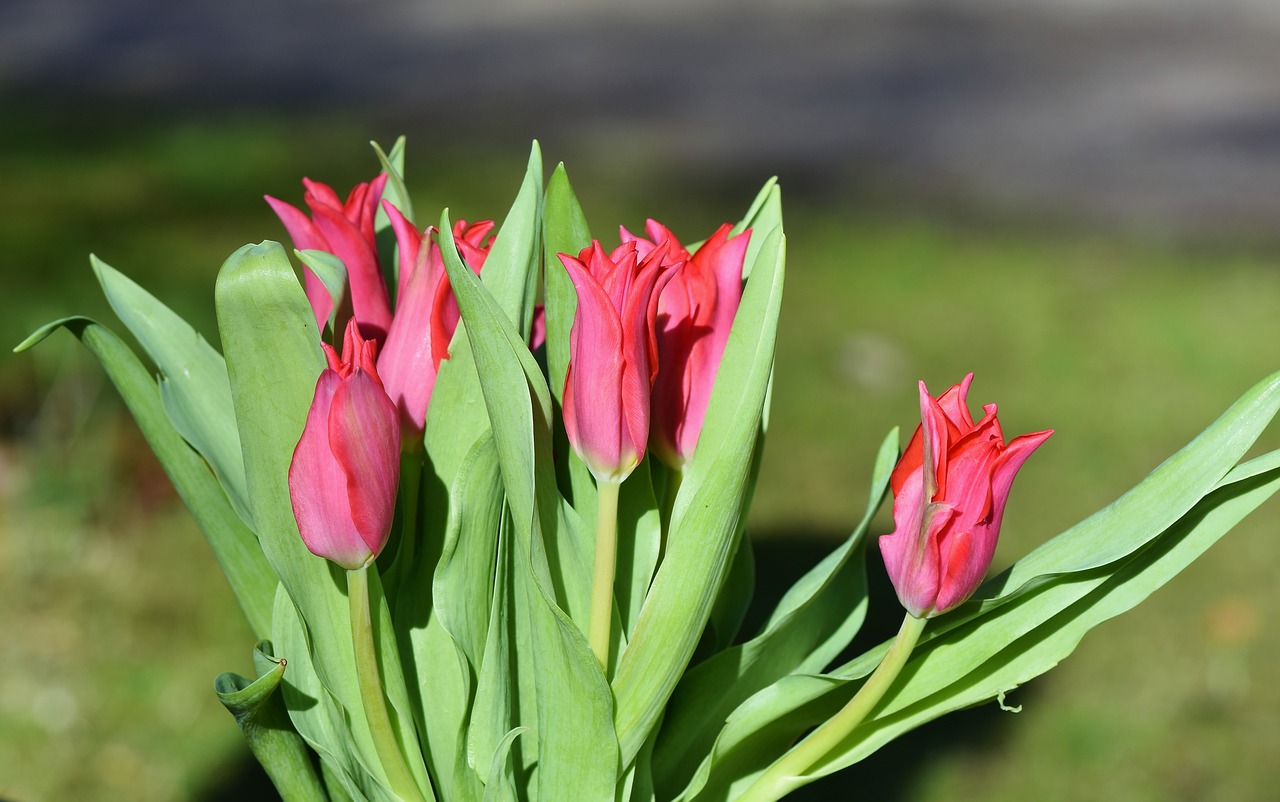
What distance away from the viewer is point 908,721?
630mm

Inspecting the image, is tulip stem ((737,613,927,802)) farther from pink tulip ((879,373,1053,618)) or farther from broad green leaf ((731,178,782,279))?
broad green leaf ((731,178,782,279))

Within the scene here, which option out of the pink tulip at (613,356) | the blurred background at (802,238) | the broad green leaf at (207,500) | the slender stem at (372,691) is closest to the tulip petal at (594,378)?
the pink tulip at (613,356)

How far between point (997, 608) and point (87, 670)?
4.39 feet

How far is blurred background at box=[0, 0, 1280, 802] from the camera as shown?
1581 mm

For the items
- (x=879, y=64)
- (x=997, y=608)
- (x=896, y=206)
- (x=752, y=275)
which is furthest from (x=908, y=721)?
(x=879, y=64)

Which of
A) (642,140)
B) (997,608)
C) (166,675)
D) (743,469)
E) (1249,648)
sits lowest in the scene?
(1249,648)

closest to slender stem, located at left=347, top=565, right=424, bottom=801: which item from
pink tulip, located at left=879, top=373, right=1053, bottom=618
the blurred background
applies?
pink tulip, located at left=879, top=373, right=1053, bottom=618

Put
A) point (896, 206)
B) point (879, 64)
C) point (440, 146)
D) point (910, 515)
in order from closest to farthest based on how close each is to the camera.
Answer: point (910, 515) < point (896, 206) < point (440, 146) < point (879, 64)

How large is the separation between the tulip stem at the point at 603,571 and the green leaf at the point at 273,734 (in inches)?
5.4

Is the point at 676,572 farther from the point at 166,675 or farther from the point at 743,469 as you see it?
the point at 166,675

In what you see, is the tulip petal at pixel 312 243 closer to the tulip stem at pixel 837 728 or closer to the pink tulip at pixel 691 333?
the pink tulip at pixel 691 333

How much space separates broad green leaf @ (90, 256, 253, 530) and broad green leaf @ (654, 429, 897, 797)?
24 cm

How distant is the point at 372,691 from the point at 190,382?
0.20m

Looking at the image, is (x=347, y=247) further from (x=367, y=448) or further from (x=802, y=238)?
(x=802, y=238)
